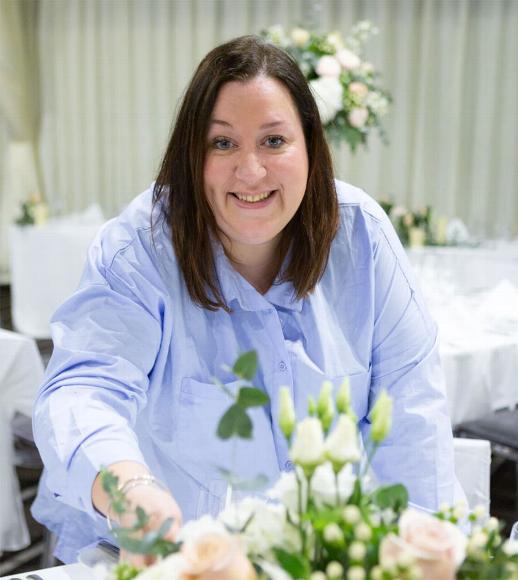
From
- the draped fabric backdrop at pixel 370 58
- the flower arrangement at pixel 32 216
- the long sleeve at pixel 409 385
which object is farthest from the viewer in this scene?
the draped fabric backdrop at pixel 370 58

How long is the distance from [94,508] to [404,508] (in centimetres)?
52

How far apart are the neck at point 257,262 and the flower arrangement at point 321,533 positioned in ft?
2.67

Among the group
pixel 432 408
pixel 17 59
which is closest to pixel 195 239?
pixel 432 408

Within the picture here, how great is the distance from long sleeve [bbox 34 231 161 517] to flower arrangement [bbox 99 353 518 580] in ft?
1.14

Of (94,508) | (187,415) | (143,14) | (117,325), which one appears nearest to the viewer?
(94,508)

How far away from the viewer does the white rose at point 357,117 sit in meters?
3.52

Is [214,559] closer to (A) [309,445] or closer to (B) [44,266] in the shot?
(A) [309,445]

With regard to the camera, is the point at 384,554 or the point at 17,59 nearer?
the point at 384,554

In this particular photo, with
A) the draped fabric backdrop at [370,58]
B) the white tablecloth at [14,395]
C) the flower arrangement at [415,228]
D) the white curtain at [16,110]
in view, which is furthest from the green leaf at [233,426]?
A: the white curtain at [16,110]

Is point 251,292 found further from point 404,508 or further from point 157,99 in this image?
point 157,99

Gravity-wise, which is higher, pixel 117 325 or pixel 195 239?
pixel 195 239

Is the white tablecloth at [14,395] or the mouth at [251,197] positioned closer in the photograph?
the mouth at [251,197]

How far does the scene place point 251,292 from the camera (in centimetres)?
151

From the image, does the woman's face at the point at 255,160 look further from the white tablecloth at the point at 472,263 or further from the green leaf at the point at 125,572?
the white tablecloth at the point at 472,263
